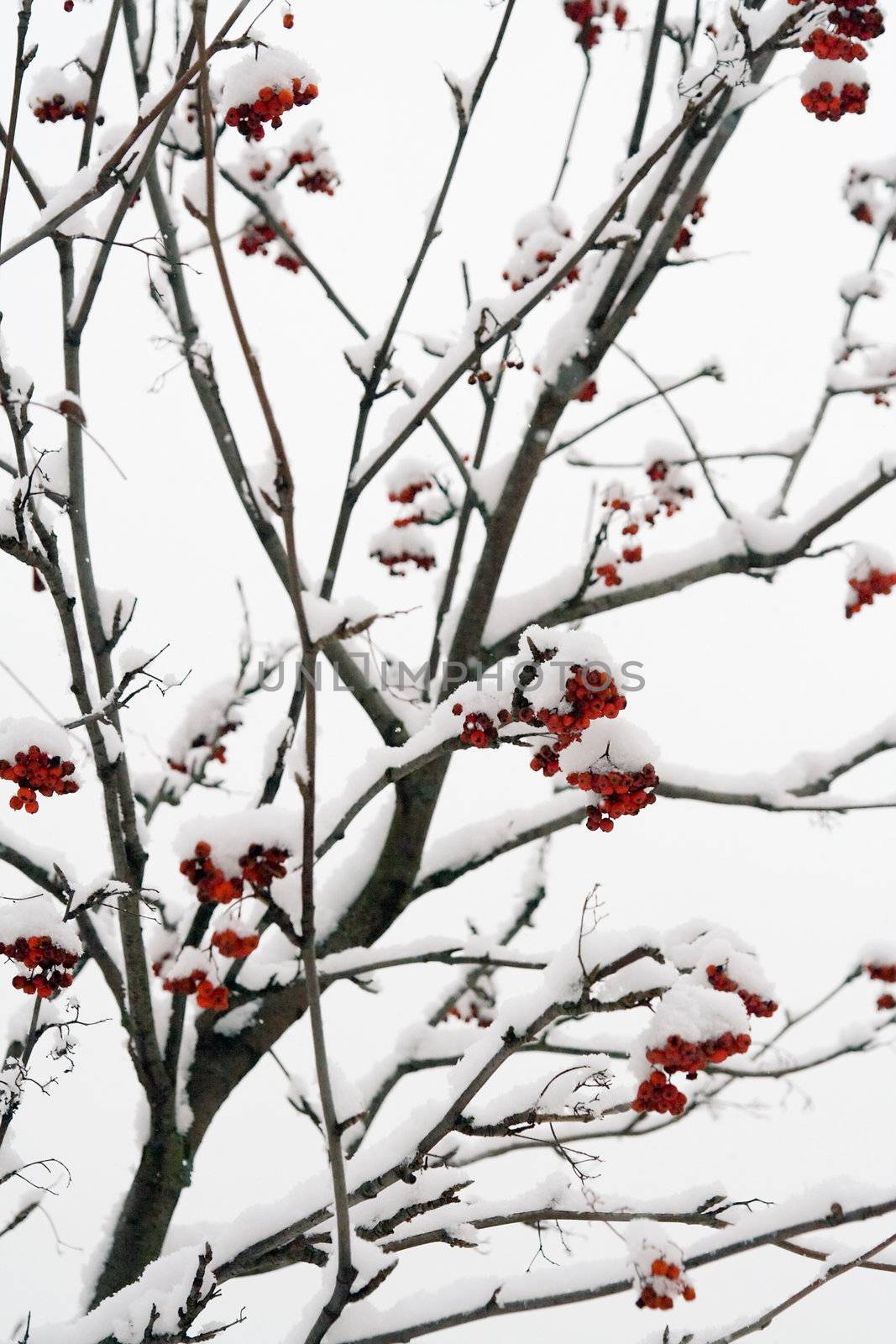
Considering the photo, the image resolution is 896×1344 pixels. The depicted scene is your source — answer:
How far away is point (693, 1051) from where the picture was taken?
5.76ft

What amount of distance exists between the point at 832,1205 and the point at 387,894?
2003 mm

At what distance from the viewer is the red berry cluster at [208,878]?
1.49 meters

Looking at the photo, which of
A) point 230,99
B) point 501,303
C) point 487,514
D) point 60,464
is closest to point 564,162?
point 487,514

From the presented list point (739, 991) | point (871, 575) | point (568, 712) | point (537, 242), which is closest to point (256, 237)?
point (537, 242)

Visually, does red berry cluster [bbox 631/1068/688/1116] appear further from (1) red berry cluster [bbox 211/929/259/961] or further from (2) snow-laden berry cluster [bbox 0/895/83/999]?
(2) snow-laden berry cluster [bbox 0/895/83/999]

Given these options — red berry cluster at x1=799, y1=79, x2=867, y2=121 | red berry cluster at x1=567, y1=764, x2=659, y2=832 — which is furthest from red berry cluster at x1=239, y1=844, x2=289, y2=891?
red berry cluster at x1=799, y1=79, x2=867, y2=121

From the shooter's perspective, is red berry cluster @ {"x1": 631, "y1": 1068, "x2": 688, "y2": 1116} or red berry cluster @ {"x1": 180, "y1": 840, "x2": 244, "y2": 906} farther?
red berry cluster @ {"x1": 631, "y1": 1068, "x2": 688, "y2": 1116}

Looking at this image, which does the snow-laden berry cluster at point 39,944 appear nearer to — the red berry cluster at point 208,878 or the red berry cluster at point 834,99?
the red berry cluster at point 208,878

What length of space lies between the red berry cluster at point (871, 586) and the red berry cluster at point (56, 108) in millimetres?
3075

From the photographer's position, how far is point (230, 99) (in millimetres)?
2096

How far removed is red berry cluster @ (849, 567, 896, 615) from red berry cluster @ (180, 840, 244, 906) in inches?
120

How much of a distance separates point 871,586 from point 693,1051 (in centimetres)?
255

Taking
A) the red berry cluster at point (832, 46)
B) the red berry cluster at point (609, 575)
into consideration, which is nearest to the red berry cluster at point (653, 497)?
the red berry cluster at point (609, 575)

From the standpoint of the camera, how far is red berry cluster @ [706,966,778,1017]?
194 centimetres
